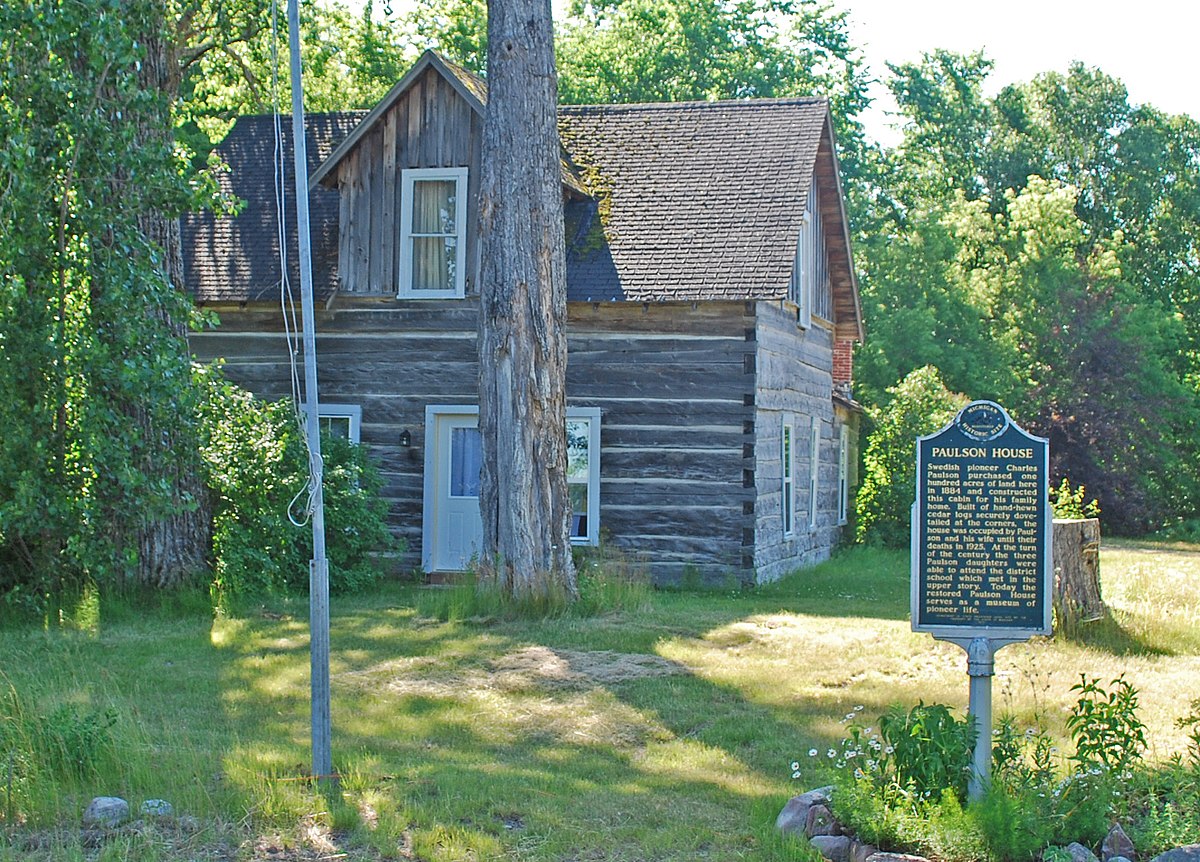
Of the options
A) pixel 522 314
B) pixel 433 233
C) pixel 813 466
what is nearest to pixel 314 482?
pixel 522 314

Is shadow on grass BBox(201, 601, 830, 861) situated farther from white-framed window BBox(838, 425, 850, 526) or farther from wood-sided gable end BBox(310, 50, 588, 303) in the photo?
white-framed window BBox(838, 425, 850, 526)

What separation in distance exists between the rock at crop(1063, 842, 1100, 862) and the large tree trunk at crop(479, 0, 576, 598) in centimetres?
821

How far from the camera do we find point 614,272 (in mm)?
18422

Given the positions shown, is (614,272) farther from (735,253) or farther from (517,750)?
(517,750)

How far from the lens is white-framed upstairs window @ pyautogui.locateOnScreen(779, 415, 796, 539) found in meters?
20.9

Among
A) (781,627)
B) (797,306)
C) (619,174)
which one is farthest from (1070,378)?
(781,627)

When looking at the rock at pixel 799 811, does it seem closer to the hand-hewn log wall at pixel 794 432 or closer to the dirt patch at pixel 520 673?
the dirt patch at pixel 520 673

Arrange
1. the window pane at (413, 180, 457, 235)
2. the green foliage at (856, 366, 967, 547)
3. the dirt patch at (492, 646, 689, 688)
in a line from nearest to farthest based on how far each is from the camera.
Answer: the dirt patch at (492, 646, 689, 688) → the window pane at (413, 180, 457, 235) → the green foliage at (856, 366, 967, 547)

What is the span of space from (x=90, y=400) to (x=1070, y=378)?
30092 mm

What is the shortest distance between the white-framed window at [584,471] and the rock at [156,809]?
11.4m

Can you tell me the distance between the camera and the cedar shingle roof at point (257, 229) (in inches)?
765

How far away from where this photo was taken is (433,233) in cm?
1892

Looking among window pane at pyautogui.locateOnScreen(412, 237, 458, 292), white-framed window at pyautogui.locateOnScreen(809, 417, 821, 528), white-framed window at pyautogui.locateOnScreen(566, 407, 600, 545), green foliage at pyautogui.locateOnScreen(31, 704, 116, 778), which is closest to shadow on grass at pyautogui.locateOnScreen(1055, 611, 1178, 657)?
white-framed window at pyautogui.locateOnScreen(566, 407, 600, 545)

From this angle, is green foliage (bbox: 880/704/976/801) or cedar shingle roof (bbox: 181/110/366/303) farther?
cedar shingle roof (bbox: 181/110/366/303)
